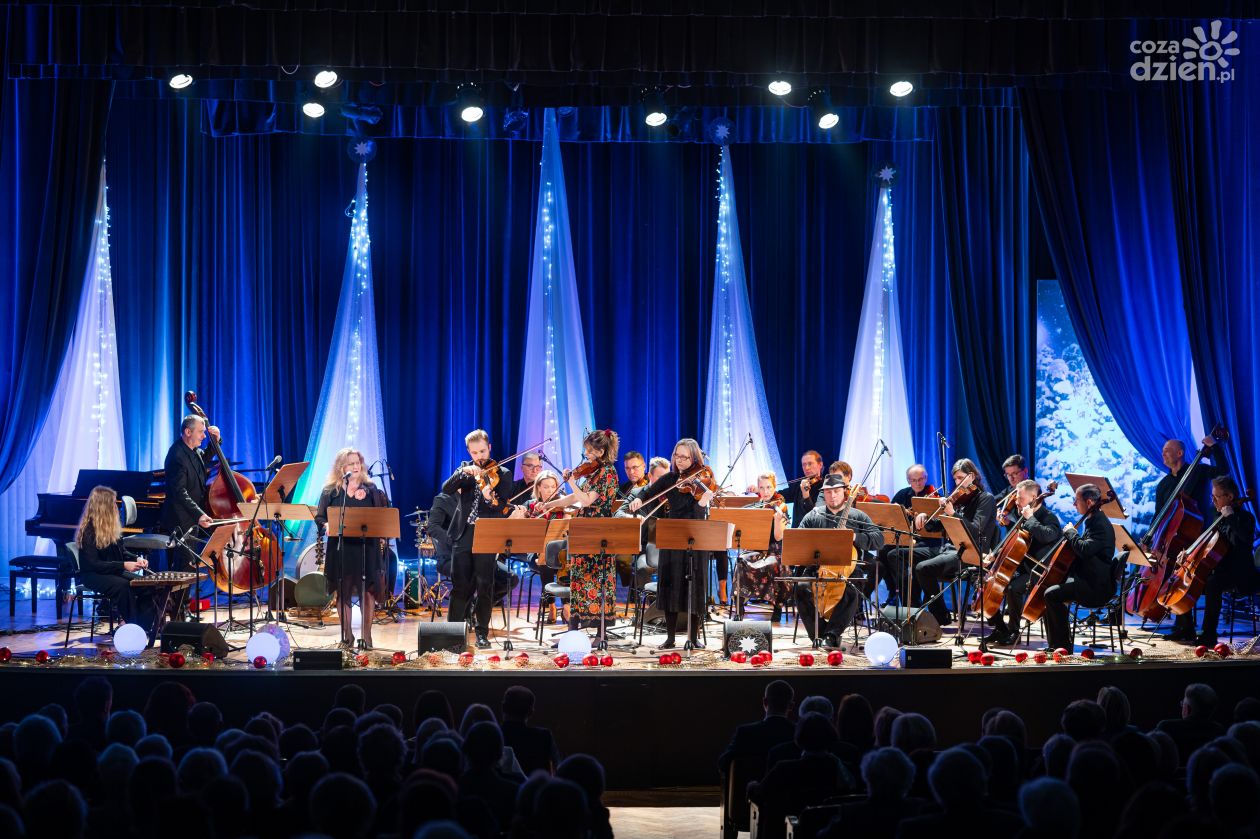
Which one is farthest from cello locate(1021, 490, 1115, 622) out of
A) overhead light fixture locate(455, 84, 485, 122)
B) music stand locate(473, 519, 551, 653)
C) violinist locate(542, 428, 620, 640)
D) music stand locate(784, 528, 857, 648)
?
overhead light fixture locate(455, 84, 485, 122)

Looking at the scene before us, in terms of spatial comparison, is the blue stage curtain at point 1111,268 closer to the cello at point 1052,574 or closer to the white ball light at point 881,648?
the cello at point 1052,574

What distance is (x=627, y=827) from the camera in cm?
616

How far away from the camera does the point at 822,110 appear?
12.5 m

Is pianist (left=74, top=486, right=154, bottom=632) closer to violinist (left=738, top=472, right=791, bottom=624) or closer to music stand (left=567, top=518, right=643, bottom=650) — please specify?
music stand (left=567, top=518, right=643, bottom=650)

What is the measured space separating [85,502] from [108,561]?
3.65 feet

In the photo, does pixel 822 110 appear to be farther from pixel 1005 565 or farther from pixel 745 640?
pixel 745 640

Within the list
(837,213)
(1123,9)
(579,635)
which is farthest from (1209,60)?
(579,635)

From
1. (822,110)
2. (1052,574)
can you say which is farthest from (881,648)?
(822,110)

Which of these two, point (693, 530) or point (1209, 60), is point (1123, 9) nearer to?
point (1209, 60)

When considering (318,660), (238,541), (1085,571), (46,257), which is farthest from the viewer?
(46,257)

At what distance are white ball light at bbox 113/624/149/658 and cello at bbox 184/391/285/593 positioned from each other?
1.99 m

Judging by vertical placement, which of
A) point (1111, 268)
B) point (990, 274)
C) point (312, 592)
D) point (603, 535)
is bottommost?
point (312, 592)

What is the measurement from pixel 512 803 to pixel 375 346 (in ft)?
30.8

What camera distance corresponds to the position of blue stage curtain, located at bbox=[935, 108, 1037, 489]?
1273cm
